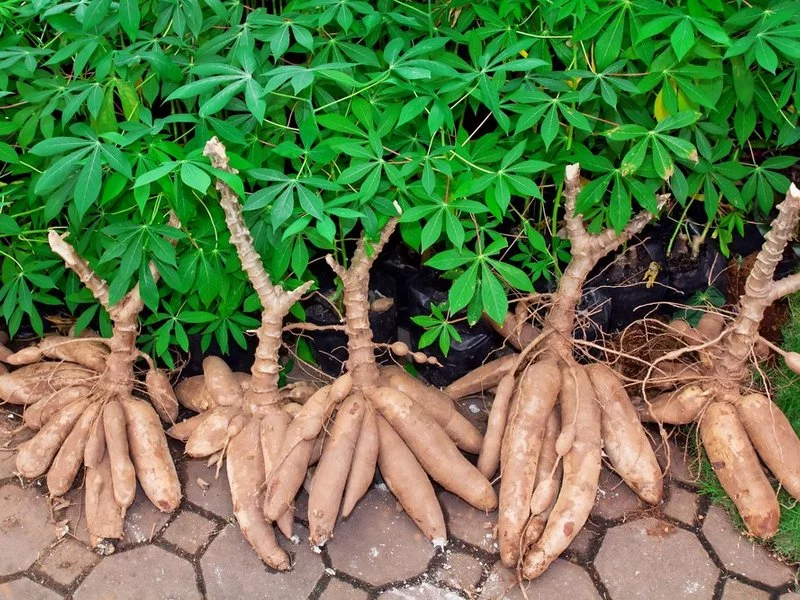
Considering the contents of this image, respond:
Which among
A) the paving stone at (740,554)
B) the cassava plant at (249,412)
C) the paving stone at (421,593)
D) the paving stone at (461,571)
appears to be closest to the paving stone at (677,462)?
the paving stone at (740,554)

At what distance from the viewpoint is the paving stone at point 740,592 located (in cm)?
206

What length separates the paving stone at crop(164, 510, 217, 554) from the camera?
2.21 metres

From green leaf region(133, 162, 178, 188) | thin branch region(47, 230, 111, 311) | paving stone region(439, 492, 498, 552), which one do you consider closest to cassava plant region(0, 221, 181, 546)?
thin branch region(47, 230, 111, 311)

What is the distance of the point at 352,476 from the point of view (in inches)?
88.7

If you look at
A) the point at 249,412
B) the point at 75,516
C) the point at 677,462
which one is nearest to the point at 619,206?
the point at 677,462

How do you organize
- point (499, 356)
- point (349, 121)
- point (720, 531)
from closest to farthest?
point (349, 121), point (720, 531), point (499, 356)

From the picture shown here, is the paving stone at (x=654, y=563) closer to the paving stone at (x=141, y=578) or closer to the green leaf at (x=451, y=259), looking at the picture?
the green leaf at (x=451, y=259)

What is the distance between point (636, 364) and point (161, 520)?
1.47m

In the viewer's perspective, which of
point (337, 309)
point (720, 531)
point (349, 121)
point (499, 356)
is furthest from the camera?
point (499, 356)

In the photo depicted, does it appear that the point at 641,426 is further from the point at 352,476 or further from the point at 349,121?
the point at 349,121

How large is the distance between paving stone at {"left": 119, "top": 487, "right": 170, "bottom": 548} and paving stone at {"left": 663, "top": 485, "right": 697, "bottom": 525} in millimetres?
1373

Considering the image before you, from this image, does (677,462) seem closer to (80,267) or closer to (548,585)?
(548,585)

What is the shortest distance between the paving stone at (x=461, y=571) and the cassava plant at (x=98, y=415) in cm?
75

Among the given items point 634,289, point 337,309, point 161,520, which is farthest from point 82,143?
point 634,289
